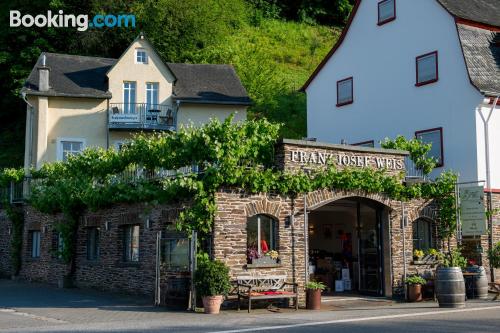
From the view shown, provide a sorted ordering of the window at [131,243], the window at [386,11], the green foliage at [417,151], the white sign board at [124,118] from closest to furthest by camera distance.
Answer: the window at [131,243], the green foliage at [417,151], the window at [386,11], the white sign board at [124,118]

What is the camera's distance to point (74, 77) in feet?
117

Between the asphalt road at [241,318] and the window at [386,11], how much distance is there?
41.6ft

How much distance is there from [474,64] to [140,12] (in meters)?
32.2

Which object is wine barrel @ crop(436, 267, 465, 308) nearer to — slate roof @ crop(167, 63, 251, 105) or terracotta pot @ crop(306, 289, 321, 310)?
terracotta pot @ crop(306, 289, 321, 310)

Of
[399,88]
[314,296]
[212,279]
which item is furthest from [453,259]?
[399,88]

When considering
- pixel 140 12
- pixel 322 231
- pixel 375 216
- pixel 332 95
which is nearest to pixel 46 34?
pixel 140 12

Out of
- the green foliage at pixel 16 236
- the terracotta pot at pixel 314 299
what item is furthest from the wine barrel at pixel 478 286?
the green foliage at pixel 16 236

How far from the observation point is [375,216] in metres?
20.8

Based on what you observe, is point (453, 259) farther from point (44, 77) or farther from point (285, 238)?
point (44, 77)

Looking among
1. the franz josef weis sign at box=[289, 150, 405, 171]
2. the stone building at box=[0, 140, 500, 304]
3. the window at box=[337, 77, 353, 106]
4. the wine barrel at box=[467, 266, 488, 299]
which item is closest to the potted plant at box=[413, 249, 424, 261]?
the stone building at box=[0, 140, 500, 304]

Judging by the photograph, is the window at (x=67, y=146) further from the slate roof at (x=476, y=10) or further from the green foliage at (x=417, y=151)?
the slate roof at (x=476, y=10)

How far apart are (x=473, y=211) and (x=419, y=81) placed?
6.91 m

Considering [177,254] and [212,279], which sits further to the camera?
[177,254]

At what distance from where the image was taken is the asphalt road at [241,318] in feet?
43.7
